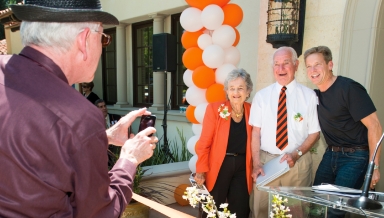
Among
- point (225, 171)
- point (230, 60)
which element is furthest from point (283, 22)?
point (225, 171)

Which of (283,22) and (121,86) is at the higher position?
(283,22)

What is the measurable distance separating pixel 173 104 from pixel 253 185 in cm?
477

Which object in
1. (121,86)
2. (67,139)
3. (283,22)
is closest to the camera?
(67,139)

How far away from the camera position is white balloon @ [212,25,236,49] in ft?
11.9

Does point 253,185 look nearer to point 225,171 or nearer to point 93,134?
point 225,171

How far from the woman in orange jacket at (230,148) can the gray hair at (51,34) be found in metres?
1.87

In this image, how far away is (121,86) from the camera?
8.62 meters

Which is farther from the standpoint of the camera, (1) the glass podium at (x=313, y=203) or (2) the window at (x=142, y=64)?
(2) the window at (x=142, y=64)

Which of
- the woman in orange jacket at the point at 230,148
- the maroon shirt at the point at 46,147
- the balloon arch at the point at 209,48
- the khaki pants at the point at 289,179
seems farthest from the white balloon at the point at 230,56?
the maroon shirt at the point at 46,147

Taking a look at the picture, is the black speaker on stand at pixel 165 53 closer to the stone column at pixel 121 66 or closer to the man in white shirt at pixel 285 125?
the man in white shirt at pixel 285 125

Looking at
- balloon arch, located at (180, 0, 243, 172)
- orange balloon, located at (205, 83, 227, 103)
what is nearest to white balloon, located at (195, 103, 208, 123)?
balloon arch, located at (180, 0, 243, 172)

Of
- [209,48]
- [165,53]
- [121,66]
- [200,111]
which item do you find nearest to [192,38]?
[209,48]

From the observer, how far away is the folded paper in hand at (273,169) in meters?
2.22

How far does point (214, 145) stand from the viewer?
276 centimetres
